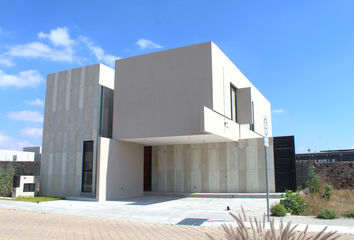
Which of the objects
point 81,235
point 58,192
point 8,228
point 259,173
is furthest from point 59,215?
point 259,173

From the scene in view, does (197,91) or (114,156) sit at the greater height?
(197,91)

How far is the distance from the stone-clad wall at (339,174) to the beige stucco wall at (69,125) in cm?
1901

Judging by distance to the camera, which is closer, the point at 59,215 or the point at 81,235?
the point at 81,235

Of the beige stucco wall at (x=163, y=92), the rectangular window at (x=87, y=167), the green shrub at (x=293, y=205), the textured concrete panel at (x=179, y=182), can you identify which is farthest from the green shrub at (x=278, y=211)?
the rectangular window at (x=87, y=167)

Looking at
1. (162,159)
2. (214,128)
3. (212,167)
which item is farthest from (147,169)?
(214,128)

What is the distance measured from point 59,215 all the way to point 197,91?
8.95 metres

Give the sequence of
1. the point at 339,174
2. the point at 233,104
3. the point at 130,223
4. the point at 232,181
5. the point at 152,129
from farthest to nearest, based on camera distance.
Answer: the point at 339,174, the point at 233,104, the point at 232,181, the point at 152,129, the point at 130,223

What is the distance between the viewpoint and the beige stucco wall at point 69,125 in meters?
18.2

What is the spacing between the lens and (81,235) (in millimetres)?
7531

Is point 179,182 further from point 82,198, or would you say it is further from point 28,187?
point 28,187

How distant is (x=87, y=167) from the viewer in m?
18.1

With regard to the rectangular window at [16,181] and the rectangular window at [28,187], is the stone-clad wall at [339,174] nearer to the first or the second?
the rectangular window at [28,187]

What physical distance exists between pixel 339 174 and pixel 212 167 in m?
12.8

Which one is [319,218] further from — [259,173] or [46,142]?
[46,142]
